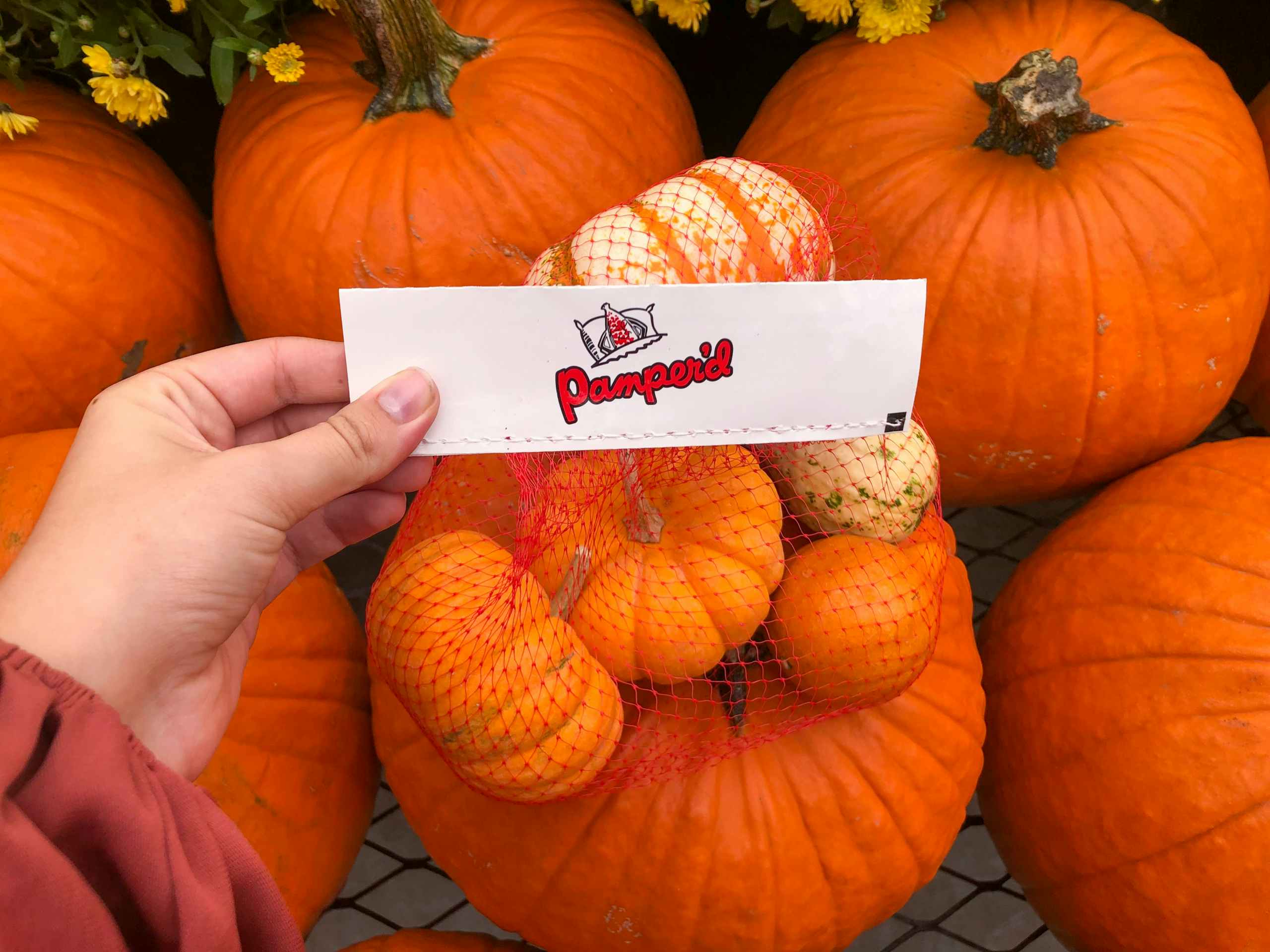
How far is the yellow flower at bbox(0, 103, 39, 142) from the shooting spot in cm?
106

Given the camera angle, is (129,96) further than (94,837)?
Yes

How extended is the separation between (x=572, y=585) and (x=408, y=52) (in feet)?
2.14

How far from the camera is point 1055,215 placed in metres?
1.03

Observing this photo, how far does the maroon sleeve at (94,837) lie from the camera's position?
479 millimetres

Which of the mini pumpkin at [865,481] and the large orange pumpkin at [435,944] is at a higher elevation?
the mini pumpkin at [865,481]

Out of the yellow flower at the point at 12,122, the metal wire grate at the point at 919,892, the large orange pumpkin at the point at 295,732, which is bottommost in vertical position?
the metal wire grate at the point at 919,892

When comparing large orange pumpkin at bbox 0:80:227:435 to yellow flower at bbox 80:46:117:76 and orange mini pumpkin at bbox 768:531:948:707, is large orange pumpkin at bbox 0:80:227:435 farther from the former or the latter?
orange mini pumpkin at bbox 768:531:948:707

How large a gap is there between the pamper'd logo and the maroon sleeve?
1.14ft

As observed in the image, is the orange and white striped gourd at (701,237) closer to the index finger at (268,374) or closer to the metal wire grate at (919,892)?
the index finger at (268,374)

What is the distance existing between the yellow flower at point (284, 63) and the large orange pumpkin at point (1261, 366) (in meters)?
1.23

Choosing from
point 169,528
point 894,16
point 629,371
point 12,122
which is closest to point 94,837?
point 169,528

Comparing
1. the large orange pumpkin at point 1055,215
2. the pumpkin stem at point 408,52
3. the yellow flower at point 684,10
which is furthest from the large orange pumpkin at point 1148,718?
the pumpkin stem at point 408,52

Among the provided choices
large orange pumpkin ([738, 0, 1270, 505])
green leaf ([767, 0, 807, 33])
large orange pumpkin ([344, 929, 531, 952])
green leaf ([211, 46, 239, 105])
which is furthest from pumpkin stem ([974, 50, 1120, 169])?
large orange pumpkin ([344, 929, 531, 952])

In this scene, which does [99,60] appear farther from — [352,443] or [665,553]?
[665,553]
